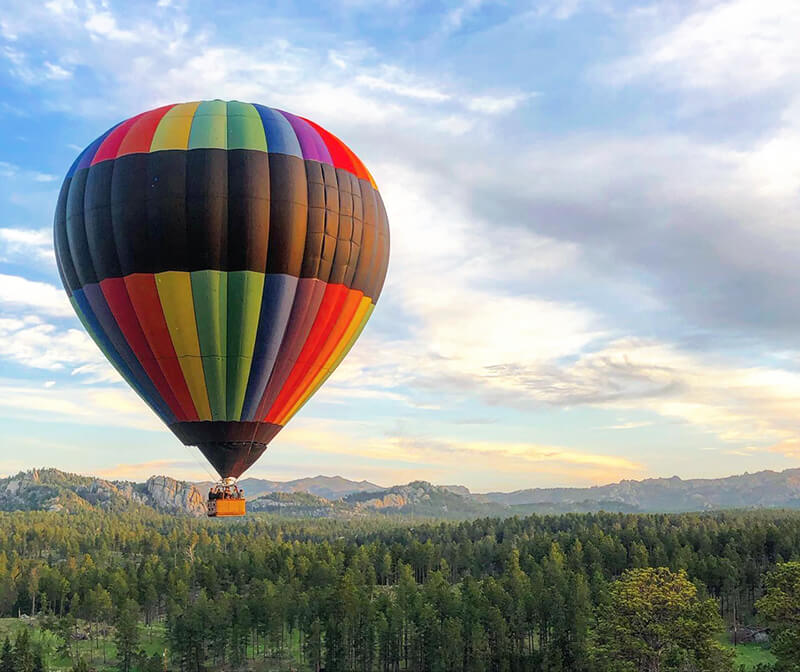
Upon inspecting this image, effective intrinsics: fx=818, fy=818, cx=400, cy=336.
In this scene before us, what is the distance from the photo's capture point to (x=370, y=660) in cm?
9262

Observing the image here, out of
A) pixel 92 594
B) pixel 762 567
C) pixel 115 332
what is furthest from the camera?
pixel 762 567

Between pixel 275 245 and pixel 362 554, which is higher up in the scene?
pixel 275 245

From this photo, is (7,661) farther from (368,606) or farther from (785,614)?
(785,614)

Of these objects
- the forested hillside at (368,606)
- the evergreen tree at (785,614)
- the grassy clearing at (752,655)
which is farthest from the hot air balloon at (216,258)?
the grassy clearing at (752,655)

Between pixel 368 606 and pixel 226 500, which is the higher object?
pixel 226 500

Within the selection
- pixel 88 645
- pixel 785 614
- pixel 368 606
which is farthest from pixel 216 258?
pixel 88 645

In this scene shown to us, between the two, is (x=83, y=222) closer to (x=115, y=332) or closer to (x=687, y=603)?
(x=115, y=332)

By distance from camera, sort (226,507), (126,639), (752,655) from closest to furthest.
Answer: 1. (226,507)
2. (752,655)
3. (126,639)

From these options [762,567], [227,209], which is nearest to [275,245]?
[227,209]

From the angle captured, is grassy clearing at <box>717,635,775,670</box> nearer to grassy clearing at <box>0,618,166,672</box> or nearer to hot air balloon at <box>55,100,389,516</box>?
hot air balloon at <box>55,100,389,516</box>

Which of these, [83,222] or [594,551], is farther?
[594,551]

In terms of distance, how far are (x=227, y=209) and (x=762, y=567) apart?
370 ft

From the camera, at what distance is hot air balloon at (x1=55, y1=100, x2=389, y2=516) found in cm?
4100

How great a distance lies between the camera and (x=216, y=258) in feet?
135
